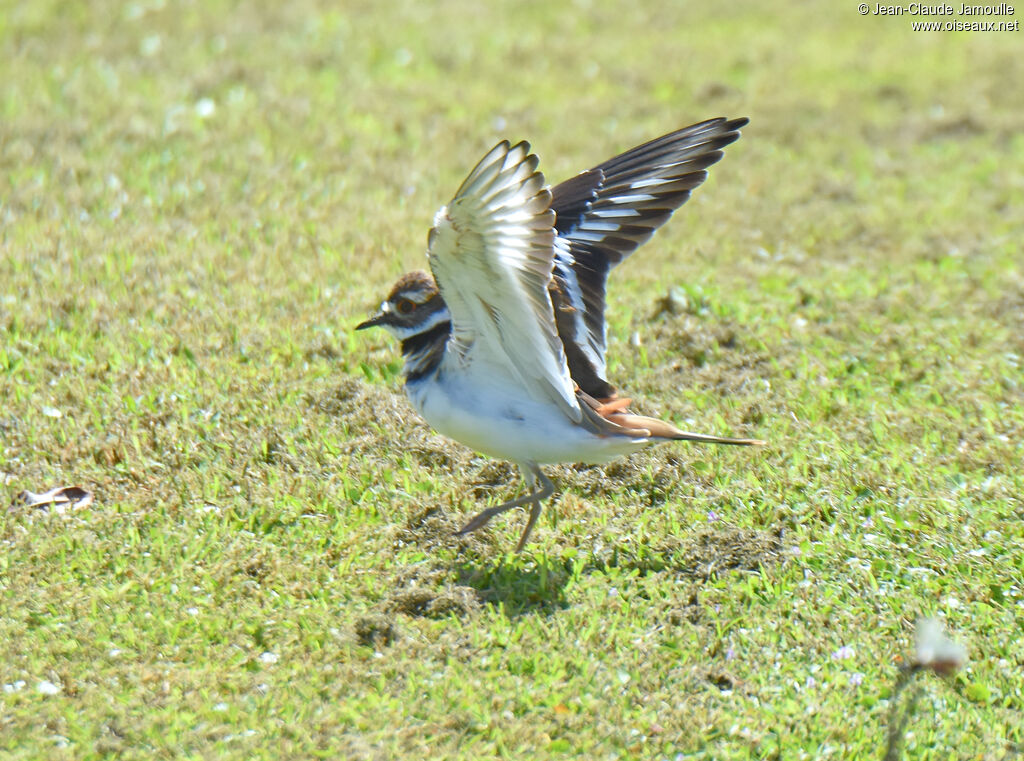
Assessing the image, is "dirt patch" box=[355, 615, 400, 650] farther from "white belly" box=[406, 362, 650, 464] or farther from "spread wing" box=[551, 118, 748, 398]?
"spread wing" box=[551, 118, 748, 398]

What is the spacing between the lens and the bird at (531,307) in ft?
13.4

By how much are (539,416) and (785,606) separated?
117 cm

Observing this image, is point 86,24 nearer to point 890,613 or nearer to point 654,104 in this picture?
point 654,104

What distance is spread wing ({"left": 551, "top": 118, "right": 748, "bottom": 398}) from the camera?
5.21m

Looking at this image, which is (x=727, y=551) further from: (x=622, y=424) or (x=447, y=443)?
(x=447, y=443)

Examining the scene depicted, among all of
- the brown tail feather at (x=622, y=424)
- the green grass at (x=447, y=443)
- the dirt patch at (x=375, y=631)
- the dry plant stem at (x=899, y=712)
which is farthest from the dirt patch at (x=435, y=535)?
the dry plant stem at (x=899, y=712)

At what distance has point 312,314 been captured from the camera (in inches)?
268

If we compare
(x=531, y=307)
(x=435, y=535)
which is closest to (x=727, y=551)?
(x=435, y=535)

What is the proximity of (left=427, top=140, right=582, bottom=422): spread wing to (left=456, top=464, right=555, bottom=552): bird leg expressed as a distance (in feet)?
1.27

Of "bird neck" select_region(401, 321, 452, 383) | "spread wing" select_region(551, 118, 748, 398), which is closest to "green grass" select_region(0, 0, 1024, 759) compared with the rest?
"bird neck" select_region(401, 321, 452, 383)

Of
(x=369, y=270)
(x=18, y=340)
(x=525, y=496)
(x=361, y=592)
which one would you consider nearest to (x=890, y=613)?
(x=525, y=496)

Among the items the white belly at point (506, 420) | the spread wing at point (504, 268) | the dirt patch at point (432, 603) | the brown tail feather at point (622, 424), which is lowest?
the dirt patch at point (432, 603)

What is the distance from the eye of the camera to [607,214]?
552 cm

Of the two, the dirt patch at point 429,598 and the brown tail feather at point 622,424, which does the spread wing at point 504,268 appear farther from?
the dirt patch at point 429,598
